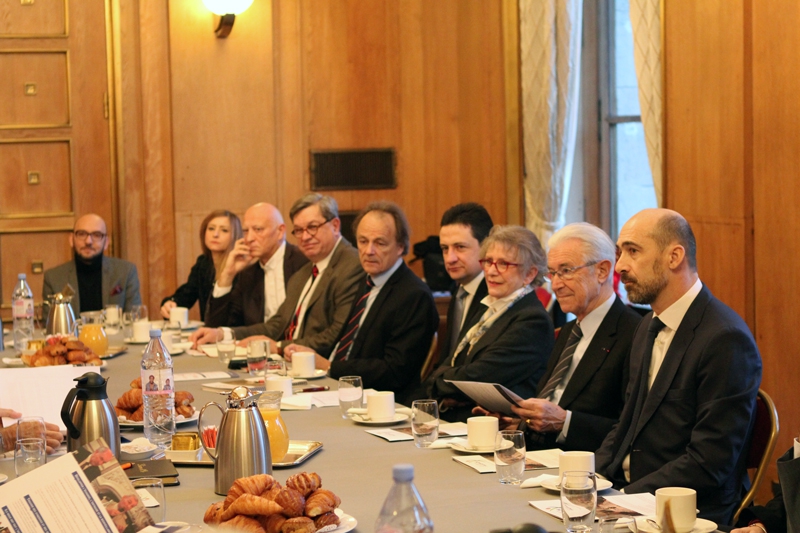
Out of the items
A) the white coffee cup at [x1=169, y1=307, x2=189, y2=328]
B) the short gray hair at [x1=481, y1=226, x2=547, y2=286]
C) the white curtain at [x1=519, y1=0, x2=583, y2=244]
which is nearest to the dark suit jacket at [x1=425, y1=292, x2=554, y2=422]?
the short gray hair at [x1=481, y1=226, x2=547, y2=286]

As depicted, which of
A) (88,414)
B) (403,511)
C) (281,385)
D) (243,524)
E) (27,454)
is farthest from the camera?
(281,385)

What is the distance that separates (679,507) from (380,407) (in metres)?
1.26

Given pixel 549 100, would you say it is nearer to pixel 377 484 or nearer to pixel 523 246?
pixel 523 246

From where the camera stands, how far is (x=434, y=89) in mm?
7121

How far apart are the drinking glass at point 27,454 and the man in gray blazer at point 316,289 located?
2.50 metres

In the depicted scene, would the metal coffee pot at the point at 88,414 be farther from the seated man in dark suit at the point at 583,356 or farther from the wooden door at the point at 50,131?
the wooden door at the point at 50,131

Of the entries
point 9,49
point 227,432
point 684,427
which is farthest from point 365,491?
point 9,49

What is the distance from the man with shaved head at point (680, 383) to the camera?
8.67ft

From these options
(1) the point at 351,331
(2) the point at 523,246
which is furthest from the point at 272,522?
(1) the point at 351,331

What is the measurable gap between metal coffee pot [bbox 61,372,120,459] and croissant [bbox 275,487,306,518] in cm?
78

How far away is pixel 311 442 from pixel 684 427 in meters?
1.02

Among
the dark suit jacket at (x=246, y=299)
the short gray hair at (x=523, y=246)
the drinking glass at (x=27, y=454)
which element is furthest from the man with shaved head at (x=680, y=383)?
the dark suit jacket at (x=246, y=299)

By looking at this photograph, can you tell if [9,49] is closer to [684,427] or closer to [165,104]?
[165,104]

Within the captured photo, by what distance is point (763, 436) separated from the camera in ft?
8.91
